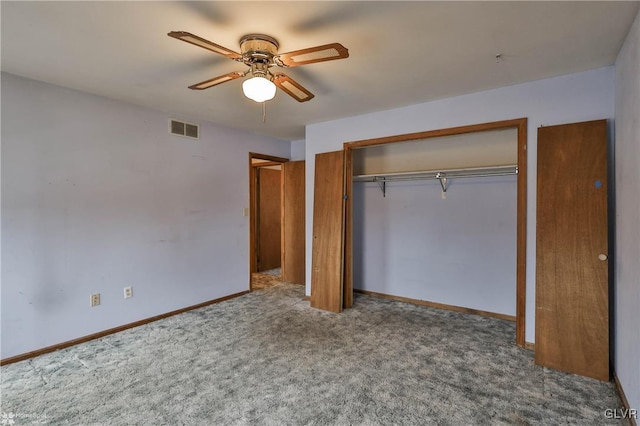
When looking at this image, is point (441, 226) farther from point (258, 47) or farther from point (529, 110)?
point (258, 47)

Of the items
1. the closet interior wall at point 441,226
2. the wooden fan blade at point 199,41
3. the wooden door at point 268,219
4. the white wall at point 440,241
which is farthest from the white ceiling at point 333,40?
the wooden door at point 268,219

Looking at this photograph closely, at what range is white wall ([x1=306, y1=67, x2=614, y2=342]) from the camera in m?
2.56

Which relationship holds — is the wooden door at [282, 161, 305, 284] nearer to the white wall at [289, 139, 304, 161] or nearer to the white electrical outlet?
the white wall at [289, 139, 304, 161]

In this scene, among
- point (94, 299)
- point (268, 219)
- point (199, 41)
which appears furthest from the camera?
point (268, 219)

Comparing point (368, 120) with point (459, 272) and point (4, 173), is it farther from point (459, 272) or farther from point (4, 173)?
point (4, 173)

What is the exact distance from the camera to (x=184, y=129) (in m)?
3.90

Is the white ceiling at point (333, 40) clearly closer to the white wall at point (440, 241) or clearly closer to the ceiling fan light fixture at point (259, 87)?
the ceiling fan light fixture at point (259, 87)

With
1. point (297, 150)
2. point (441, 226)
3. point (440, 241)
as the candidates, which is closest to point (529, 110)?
point (441, 226)

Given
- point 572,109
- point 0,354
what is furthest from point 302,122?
point 0,354

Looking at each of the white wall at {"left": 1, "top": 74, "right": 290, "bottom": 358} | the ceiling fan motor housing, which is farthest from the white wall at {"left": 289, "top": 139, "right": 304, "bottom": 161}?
the ceiling fan motor housing

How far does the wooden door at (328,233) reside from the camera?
3.83 meters

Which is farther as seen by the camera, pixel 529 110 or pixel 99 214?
pixel 99 214

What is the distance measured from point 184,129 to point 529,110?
3726 mm

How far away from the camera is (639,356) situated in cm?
172
